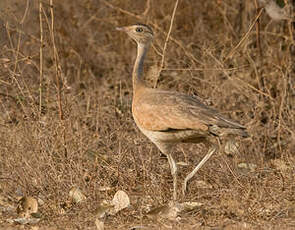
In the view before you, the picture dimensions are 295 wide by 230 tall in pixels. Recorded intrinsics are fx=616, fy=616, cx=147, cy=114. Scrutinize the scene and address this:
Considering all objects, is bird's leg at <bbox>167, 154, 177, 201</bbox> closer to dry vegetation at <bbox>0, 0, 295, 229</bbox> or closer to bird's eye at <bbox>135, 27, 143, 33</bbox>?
dry vegetation at <bbox>0, 0, 295, 229</bbox>

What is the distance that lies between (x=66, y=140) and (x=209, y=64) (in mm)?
2109

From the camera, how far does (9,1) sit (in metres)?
6.33

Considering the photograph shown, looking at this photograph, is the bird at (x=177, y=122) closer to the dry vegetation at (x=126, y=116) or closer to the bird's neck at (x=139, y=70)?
the bird's neck at (x=139, y=70)

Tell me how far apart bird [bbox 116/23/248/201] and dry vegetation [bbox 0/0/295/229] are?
29cm

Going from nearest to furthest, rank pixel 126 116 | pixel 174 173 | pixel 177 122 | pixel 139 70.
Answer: pixel 177 122 → pixel 174 173 → pixel 139 70 → pixel 126 116

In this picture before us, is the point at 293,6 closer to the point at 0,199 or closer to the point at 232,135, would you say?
the point at 232,135

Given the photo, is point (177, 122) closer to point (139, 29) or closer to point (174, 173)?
point (174, 173)

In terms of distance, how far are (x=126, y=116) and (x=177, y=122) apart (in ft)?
5.53

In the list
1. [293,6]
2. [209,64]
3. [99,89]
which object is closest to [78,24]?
[99,89]

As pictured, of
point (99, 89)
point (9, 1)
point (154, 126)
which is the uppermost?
point (9, 1)

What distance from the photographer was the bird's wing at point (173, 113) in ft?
14.1

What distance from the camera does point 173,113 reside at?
4.46m

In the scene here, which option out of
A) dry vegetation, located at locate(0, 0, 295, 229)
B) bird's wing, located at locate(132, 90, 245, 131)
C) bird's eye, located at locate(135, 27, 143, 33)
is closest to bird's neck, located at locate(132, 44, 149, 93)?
bird's eye, located at locate(135, 27, 143, 33)

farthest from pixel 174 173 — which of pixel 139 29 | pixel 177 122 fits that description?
pixel 139 29
